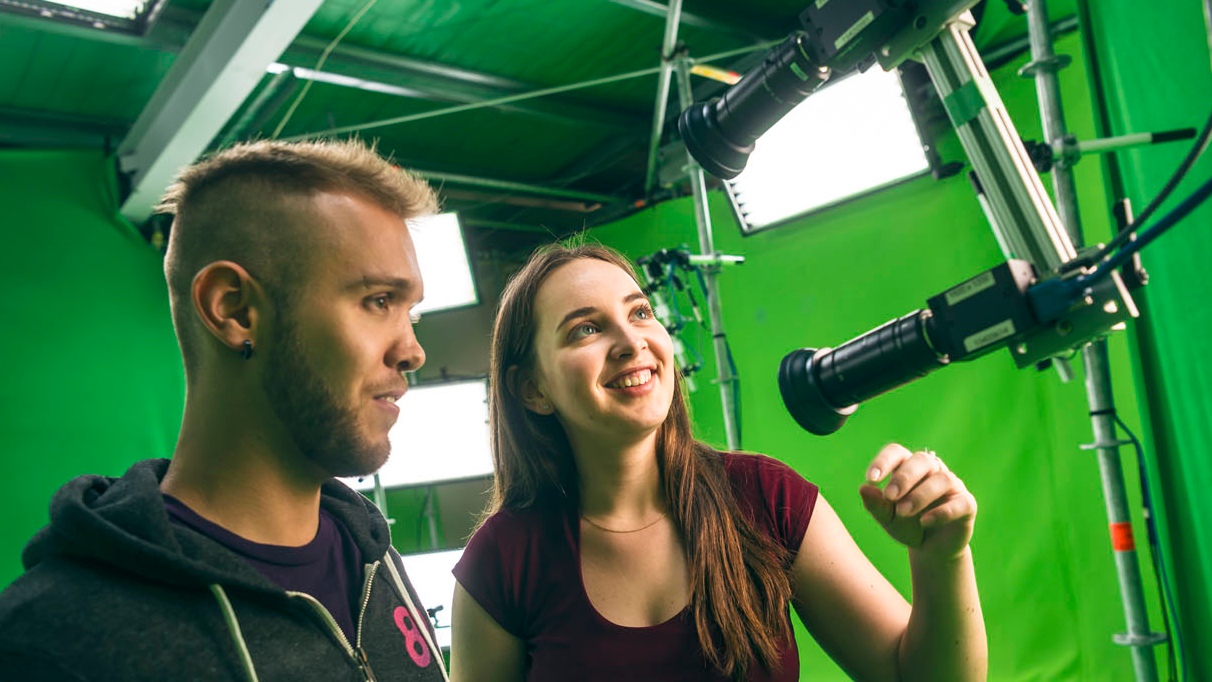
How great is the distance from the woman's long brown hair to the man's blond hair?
60cm

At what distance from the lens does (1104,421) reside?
1.83 metres

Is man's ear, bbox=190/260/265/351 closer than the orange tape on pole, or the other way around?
man's ear, bbox=190/260/265/351

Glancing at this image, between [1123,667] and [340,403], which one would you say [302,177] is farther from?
[1123,667]

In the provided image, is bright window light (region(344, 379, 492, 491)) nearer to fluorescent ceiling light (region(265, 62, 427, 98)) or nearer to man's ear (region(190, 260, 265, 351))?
fluorescent ceiling light (region(265, 62, 427, 98))

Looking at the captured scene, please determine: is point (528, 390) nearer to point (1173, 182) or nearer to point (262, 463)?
point (262, 463)

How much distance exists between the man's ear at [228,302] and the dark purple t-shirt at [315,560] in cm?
20

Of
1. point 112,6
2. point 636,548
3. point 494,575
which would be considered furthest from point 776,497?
point 112,6

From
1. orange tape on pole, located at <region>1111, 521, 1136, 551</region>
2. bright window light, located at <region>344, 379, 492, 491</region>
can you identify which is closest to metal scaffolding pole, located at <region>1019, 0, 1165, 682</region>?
orange tape on pole, located at <region>1111, 521, 1136, 551</region>

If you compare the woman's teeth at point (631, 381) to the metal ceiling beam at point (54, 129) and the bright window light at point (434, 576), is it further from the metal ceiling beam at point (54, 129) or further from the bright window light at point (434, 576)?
the metal ceiling beam at point (54, 129)

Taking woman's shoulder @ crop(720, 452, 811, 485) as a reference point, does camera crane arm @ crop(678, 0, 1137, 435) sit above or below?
above

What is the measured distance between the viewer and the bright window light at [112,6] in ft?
8.48

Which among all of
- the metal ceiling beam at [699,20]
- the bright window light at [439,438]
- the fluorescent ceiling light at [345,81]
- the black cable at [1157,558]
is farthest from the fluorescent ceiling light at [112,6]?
the black cable at [1157,558]

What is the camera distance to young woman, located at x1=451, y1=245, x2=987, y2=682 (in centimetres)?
126

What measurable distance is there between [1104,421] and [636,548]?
3.94 ft
